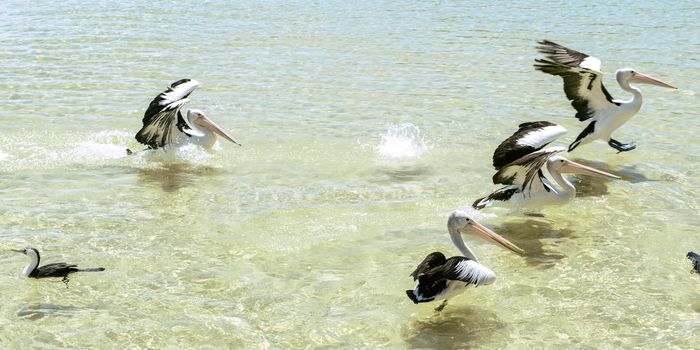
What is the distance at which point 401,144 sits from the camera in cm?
863

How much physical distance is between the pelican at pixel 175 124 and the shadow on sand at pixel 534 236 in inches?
119

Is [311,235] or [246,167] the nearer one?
[311,235]

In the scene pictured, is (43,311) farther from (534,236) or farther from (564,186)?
(564,186)

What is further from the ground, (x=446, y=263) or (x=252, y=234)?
(x=446, y=263)

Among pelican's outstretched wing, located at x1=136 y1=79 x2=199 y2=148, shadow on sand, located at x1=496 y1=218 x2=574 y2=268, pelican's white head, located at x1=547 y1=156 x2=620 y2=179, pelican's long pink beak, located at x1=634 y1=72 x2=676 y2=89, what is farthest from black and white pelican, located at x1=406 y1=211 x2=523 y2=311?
pelican's long pink beak, located at x1=634 y1=72 x2=676 y2=89

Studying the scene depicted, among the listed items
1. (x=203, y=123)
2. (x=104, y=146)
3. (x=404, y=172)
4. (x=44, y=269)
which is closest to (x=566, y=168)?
(x=404, y=172)

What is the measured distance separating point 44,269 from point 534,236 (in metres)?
3.70

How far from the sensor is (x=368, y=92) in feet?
35.5

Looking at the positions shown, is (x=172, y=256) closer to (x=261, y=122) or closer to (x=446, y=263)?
(x=446, y=263)

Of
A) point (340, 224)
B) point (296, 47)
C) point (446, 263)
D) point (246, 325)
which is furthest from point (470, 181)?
point (296, 47)

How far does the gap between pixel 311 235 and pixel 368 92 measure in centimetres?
471

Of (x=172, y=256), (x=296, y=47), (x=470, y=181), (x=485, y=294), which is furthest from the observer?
(x=296, y=47)

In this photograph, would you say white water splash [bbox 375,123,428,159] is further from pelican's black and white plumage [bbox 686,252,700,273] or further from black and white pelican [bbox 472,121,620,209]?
pelican's black and white plumage [bbox 686,252,700,273]

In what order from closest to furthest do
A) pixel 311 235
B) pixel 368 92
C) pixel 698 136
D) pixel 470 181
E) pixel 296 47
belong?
pixel 311 235 < pixel 470 181 < pixel 698 136 < pixel 368 92 < pixel 296 47
